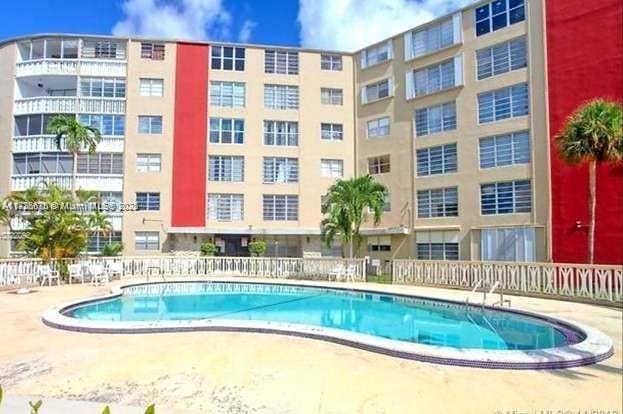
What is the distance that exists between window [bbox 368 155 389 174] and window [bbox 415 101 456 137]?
2738 mm

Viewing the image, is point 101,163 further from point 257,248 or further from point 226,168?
point 257,248

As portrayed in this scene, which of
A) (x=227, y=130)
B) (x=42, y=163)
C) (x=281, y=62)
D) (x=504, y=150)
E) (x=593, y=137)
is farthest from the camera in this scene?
(x=281, y=62)

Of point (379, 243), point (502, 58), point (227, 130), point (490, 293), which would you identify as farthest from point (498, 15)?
point (227, 130)

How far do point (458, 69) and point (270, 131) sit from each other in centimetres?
1231

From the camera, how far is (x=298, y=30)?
30969 mm

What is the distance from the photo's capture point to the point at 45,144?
2944 centimetres

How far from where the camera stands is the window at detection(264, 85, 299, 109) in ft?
102

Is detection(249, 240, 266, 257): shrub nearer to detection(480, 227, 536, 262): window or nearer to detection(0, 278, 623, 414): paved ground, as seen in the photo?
detection(480, 227, 536, 262): window

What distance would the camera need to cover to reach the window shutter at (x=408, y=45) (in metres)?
28.5

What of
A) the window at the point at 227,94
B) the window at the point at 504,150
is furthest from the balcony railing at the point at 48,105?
the window at the point at 504,150

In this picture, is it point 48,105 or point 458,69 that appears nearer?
point 458,69

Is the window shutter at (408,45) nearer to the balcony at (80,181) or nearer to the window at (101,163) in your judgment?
the window at (101,163)

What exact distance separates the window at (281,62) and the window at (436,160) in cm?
1047

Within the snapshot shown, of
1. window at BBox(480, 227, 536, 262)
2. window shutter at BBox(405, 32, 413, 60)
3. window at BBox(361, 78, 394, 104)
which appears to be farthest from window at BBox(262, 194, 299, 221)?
window at BBox(480, 227, 536, 262)
